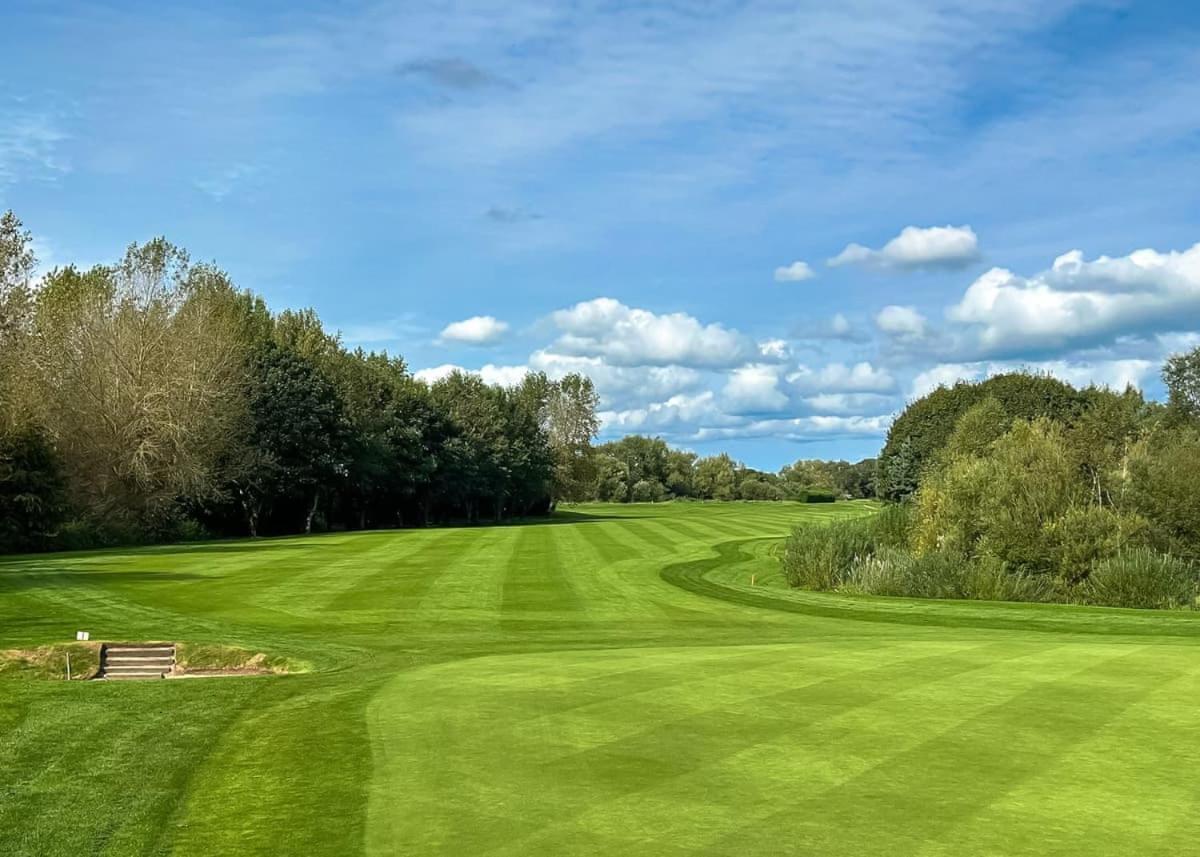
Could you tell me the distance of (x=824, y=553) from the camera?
3256 centimetres

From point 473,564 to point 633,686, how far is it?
22.8 m

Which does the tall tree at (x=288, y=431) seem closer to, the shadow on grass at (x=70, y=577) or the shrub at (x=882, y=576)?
the shadow on grass at (x=70, y=577)

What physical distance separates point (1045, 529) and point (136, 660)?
2410cm

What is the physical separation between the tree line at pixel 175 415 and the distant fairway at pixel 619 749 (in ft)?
90.8

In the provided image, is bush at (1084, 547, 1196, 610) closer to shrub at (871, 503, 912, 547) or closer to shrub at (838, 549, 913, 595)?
shrub at (838, 549, 913, 595)

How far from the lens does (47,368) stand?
4675 centimetres

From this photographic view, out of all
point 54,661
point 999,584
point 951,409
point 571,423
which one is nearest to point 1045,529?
point 999,584

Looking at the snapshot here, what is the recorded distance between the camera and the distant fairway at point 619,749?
22.2 feet

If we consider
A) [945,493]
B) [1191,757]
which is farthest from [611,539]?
[1191,757]

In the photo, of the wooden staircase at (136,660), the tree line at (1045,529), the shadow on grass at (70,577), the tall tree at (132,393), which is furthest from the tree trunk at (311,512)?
the wooden staircase at (136,660)

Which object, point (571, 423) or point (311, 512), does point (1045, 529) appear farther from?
point (571, 423)

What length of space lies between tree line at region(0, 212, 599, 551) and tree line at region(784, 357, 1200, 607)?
30.5m

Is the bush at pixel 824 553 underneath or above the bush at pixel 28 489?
underneath

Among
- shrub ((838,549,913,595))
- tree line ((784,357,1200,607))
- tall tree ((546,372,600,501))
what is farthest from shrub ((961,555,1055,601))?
tall tree ((546,372,600,501))
